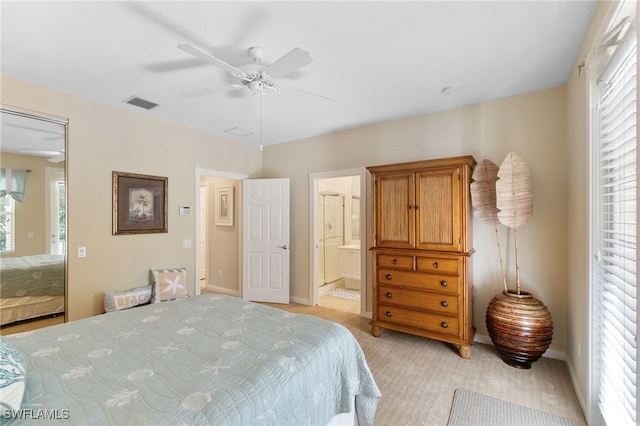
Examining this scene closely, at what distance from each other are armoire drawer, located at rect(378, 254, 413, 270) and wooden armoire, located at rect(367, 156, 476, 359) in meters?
0.01

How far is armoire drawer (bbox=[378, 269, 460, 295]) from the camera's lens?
2.88 m

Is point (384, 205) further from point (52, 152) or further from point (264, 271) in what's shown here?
point (52, 152)

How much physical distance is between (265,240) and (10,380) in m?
3.66

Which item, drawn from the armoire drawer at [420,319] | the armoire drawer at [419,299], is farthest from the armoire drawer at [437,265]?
the armoire drawer at [420,319]

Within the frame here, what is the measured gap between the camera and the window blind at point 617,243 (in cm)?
139

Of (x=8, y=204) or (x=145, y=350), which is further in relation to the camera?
(x=8, y=204)

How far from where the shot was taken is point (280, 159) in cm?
487

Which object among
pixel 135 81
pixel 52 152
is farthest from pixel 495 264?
pixel 52 152

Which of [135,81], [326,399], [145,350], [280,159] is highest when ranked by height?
[135,81]

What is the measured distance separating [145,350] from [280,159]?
3.74 metres

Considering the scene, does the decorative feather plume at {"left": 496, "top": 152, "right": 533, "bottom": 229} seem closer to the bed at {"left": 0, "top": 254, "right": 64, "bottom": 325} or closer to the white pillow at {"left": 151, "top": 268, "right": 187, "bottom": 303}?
the white pillow at {"left": 151, "top": 268, "right": 187, "bottom": 303}

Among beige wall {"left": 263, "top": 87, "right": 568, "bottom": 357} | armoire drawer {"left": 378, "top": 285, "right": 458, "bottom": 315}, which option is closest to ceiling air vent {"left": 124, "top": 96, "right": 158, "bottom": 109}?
beige wall {"left": 263, "top": 87, "right": 568, "bottom": 357}

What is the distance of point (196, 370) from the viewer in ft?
4.33

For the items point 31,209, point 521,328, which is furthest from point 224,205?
point 521,328
